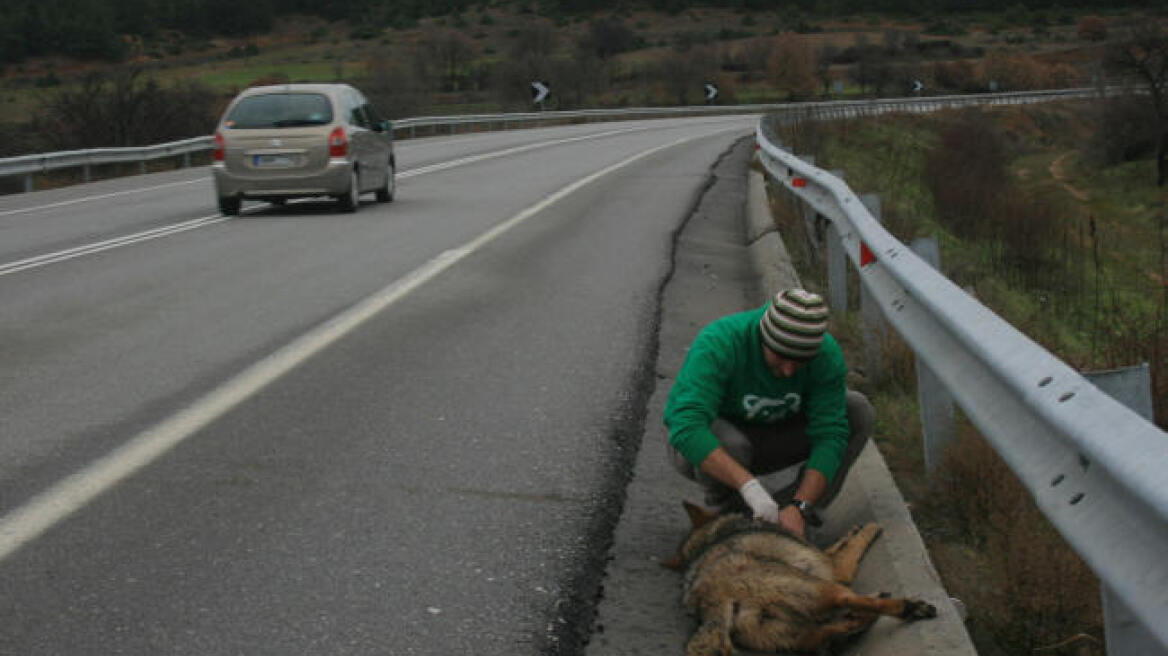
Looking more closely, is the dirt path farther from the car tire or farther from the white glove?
the white glove

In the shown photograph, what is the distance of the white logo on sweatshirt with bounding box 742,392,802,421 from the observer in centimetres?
498

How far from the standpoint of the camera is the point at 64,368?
8039 millimetres

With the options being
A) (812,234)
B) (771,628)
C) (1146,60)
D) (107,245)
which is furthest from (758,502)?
(1146,60)

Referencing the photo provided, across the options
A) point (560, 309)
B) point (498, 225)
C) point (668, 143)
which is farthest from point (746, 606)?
point (668, 143)

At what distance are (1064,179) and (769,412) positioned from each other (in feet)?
169

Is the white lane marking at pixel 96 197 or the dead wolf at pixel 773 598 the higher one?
the dead wolf at pixel 773 598

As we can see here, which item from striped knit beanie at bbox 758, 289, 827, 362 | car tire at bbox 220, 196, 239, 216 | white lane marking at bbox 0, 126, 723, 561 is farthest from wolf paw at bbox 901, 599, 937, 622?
car tire at bbox 220, 196, 239, 216

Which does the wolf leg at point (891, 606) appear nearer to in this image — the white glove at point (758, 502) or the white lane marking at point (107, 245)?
the white glove at point (758, 502)

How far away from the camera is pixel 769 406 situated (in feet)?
16.4

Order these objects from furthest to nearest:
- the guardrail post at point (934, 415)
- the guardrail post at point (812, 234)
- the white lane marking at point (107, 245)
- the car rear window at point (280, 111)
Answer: the car rear window at point (280, 111)
the white lane marking at point (107, 245)
the guardrail post at point (812, 234)
the guardrail post at point (934, 415)

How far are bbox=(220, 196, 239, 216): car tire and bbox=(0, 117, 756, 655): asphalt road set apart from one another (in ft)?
10.5

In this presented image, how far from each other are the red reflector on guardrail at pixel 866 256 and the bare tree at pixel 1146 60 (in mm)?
52231

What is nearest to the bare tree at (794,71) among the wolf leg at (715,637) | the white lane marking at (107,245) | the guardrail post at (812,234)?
the white lane marking at (107,245)

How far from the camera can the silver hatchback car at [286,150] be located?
17.5m
